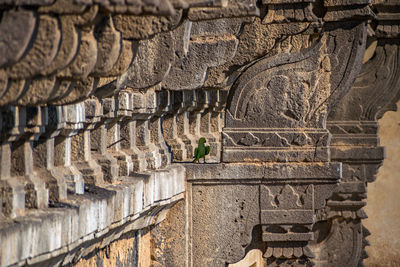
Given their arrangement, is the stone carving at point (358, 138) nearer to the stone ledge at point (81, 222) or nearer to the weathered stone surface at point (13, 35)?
the stone ledge at point (81, 222)

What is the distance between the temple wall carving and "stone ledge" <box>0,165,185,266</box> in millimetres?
11

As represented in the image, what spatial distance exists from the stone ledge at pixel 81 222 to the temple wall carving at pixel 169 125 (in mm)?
11

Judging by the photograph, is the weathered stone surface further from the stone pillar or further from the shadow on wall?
the shadow on wall

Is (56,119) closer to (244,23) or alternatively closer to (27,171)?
(27,171)

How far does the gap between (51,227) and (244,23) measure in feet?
9.37

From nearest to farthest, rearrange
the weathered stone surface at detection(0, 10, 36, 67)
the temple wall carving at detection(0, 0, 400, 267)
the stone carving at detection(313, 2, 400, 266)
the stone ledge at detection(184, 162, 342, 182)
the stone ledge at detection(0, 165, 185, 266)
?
the weathered stone surface at detection(0, 10, 36, 67)
the temple wall carving at detection(0, 0, 400, 267)
the stone ledge at detection(0, 165, 185, 266)
the stone ledge at detection(184, 162, 342, 182)
the stone carving at detection(313, 2, 400, 266)

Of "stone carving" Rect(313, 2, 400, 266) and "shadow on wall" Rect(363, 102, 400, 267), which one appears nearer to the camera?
"stone carving" Rect(313, 2, 400, 266)

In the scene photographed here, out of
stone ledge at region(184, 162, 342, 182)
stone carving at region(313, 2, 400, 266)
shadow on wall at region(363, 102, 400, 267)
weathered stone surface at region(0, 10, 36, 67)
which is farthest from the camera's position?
shadow on wall at region(363, 102, 400, 267)

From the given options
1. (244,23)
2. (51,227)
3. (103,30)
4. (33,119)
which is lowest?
(51,227)

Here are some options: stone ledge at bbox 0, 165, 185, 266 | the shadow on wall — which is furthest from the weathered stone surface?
the shadow on wall

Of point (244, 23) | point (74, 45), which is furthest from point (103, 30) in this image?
point (244, 23)

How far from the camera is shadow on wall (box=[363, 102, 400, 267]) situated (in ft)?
54.1

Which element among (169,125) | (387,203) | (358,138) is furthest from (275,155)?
(387,203)

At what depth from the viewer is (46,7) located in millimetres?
3016
